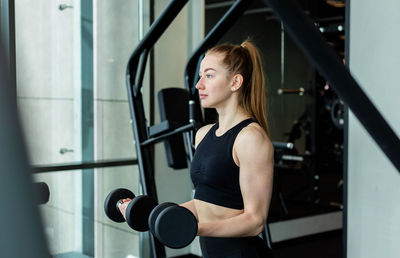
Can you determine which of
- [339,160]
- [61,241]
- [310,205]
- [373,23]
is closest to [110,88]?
[61,241]

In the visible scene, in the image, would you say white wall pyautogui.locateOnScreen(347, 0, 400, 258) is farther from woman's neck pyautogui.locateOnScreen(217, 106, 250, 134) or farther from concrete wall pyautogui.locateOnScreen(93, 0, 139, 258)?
concrete wall pyautogui.locateOnScreen(93, 0, 139, 258)

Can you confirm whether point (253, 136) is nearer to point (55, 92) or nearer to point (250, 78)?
point (250, 78)

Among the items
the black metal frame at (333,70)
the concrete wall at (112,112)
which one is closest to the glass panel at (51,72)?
the concrete wall at (112,112)

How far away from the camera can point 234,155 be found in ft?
5.15

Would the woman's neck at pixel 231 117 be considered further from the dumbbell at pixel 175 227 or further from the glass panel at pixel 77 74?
the glass panel at pixel 77 74

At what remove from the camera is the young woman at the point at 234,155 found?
4.89ft

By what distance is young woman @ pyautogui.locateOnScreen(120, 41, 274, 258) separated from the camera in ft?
4.89

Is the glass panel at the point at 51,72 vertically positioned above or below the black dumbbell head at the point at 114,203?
above

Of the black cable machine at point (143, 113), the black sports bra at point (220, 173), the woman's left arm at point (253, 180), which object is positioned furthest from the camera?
the black cable machine at point (143, 113)

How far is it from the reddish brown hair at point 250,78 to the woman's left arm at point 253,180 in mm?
148

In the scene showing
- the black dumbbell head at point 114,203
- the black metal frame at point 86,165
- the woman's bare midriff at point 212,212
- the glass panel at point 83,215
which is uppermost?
the black dumbbell head at point 114,203

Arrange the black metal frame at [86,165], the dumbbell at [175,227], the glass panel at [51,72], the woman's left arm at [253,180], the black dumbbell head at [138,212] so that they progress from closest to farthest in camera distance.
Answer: the dumbbell at [175,227], the black dumbbell head at [138,212], the woman's left arm at [253,180], the glass panel at [51,72], the black metal frame at [86,165]

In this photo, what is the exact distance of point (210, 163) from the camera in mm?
1607

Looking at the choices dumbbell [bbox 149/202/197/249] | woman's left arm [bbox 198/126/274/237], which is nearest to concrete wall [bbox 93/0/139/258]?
woman's left arm [bbox 198/126/274/237]
